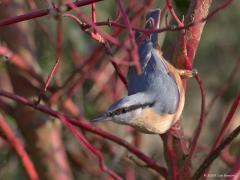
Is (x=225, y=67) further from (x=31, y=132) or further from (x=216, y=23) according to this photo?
(x=31, y=132)

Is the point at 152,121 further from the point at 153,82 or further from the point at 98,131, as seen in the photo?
the point at 98,131

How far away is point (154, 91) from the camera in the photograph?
5.48 feet

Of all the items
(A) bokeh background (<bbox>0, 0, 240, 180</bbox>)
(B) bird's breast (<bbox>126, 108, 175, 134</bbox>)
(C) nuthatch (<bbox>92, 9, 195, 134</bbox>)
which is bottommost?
(A) bokeh background (<bbox>0, 0, 240, 180</bbox>)

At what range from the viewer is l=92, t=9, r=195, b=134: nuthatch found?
1601 millimetres

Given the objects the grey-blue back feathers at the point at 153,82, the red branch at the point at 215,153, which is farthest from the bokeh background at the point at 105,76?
the red branch at the point at 215,153

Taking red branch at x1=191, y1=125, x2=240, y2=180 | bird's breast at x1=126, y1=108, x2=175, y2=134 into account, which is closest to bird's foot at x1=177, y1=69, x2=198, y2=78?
bird's breast at x1=126, y1=108, x2=175, y2=134

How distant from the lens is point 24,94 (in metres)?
2.06

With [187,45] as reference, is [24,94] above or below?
below

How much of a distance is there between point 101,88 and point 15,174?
0.75 m

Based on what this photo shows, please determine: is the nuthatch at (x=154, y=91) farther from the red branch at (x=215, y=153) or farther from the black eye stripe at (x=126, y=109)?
the red branch at (x=215, y=153)

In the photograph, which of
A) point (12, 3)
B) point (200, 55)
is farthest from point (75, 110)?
point (200, 55)

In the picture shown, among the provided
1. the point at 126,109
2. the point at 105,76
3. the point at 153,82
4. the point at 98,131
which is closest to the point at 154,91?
the point at 153,82

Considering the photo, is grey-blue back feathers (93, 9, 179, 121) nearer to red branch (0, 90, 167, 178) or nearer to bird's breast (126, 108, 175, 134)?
bird's breast (126, 108, 175, 134)

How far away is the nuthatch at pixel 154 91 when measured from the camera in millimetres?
1601
